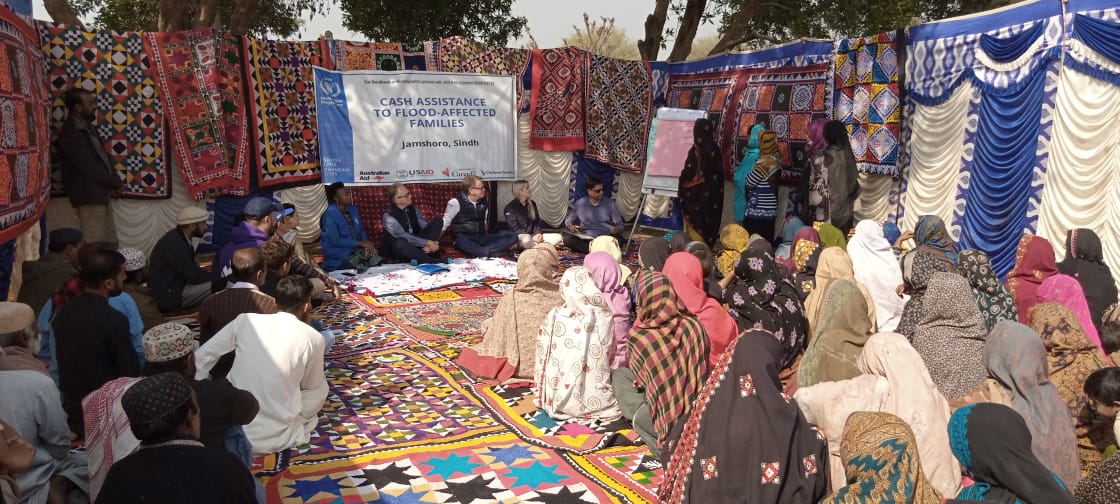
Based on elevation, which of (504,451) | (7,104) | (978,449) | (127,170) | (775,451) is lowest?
(504,451)

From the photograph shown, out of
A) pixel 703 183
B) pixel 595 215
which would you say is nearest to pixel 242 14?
pixel 595 215

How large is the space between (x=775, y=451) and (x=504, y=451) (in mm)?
1380

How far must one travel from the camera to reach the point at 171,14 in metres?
8.05

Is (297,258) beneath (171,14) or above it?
beneath

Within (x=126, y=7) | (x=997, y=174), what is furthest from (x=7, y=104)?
(x=126, y=7)

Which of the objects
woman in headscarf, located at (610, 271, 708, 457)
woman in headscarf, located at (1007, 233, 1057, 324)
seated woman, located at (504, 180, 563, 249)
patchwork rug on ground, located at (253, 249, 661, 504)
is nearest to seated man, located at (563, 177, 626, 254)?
seated woman, located at (504, 180, 563, 249)

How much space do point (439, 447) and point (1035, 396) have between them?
2336 millimetres

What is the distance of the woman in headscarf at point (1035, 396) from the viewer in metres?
2.81

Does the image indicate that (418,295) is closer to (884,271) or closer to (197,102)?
(197,102)

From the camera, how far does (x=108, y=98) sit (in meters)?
6.71

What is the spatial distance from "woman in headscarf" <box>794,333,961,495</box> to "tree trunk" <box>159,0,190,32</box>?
727 cm

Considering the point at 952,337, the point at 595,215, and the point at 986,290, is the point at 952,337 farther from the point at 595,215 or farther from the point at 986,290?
the point at 595,215

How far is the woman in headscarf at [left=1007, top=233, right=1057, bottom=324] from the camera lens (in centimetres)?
437

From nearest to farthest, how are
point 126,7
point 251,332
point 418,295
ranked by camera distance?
point 251,332 → point 418,295 → point 126,7
